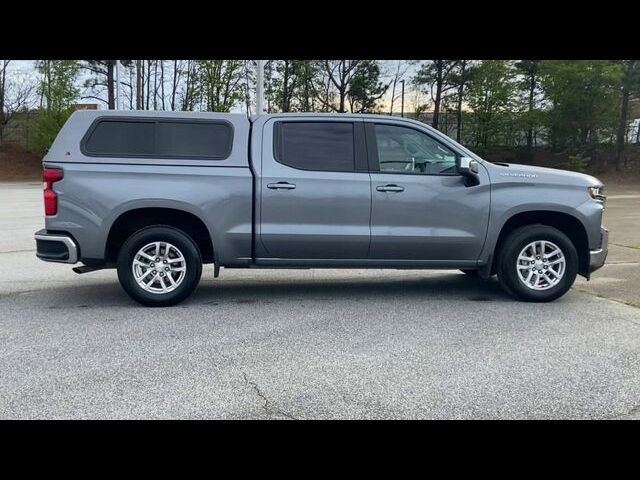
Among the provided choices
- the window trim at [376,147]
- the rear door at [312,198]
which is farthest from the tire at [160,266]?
the window trim at [376,147]

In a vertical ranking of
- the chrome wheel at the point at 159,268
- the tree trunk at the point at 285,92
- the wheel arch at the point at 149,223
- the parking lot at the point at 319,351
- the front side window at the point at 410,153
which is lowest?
the parking lot at the point at 319,351

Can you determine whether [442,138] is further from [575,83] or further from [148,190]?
[575,83]

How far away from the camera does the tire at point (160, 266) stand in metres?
6.15

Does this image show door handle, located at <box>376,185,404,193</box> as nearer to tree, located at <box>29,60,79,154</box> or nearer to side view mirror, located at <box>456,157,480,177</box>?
side view mirror, located at <box>456,157,480,177</box>

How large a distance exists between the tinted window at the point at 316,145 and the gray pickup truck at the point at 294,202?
1 cm

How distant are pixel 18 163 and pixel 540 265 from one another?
43.5 metres

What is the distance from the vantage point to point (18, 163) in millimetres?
41781

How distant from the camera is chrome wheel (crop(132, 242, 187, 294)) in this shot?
6.19 meters

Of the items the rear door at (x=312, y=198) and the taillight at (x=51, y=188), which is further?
the rear door at (x=312, y=198)

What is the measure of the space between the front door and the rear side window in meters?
1.78

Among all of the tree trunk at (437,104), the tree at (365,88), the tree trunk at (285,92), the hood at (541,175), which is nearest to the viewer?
the hood at (541,175)

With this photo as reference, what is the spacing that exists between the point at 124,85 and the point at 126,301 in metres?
38.4

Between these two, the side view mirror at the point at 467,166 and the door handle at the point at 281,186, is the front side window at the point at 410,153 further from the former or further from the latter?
the door handle at the point at 281,186

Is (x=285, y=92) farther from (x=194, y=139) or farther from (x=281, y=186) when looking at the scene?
(x=281, y=186)
